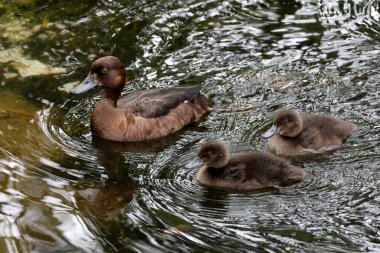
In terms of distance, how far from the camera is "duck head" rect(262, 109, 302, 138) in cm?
737

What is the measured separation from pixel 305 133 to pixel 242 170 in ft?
3.14

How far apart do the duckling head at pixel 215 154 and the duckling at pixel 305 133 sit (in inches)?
29.3

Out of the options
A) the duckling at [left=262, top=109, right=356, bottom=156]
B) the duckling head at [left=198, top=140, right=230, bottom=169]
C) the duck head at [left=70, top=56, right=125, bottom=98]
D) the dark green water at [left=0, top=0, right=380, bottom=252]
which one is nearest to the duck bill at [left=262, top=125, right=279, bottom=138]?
the duckling at [left=262, top=109, right=356, bottom=156]

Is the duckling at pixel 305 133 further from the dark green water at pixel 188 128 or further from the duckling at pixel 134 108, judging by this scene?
the duckling at pixel 134 108

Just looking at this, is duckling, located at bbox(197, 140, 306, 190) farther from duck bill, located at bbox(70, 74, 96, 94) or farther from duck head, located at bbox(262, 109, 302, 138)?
duck bill, located at bbox(70, 74, 96, 94)

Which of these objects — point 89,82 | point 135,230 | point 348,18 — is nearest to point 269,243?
point 135,230

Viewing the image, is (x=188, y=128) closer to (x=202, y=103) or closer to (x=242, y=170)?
(x=202, y=103)

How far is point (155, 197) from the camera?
21.7 ft

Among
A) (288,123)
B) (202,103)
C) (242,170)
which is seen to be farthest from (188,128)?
(242,170)

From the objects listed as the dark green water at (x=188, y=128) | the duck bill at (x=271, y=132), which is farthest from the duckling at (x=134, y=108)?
the duck bill at (x=271, y=132)

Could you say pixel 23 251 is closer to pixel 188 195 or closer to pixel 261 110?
pixel 188 195

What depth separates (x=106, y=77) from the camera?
8219mm

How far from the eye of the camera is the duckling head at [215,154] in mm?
6863

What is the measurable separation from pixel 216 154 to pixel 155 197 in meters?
0.67
